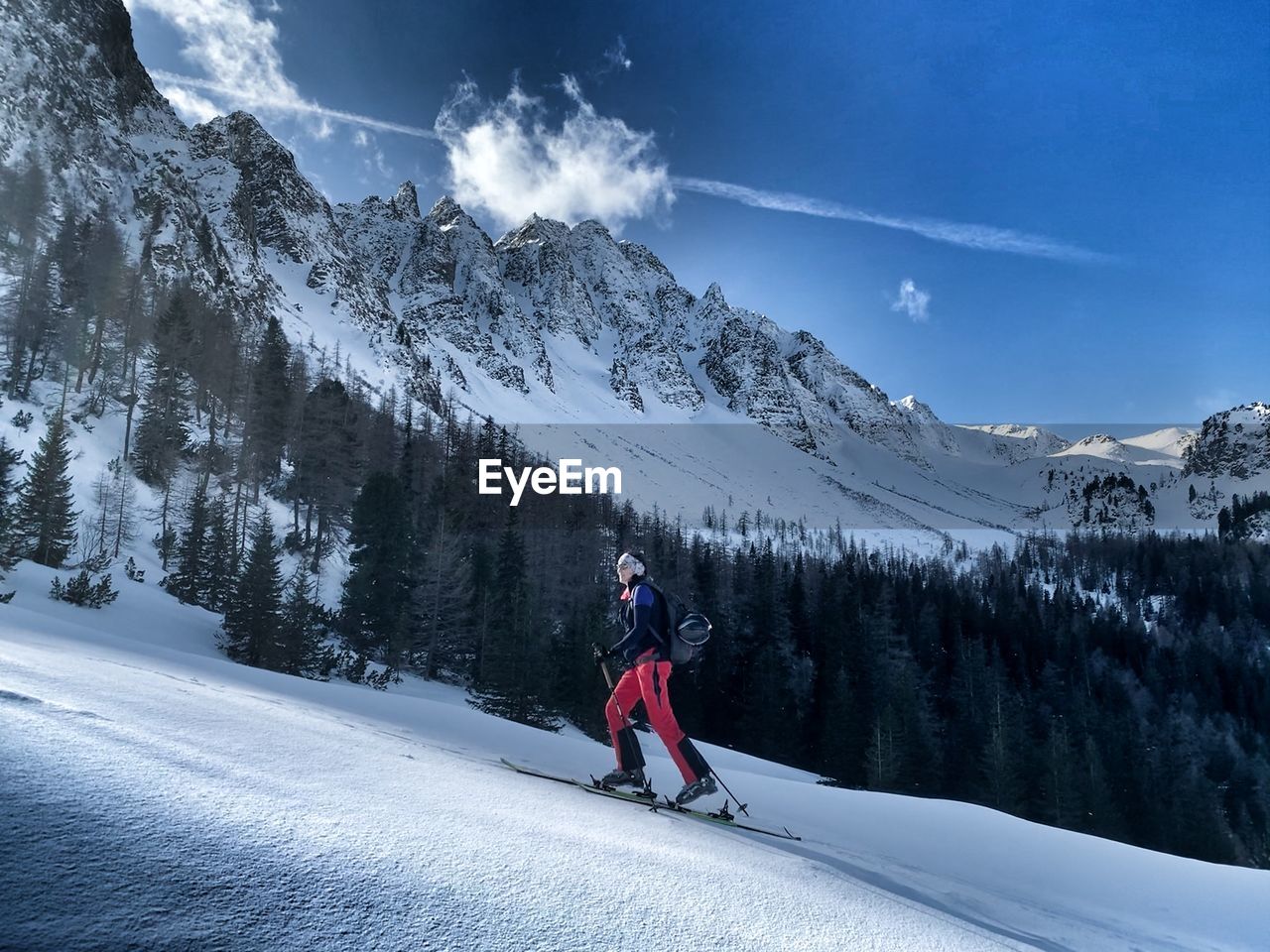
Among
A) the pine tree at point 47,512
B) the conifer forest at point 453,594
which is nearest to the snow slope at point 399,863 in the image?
the conifer forest at point 453,594

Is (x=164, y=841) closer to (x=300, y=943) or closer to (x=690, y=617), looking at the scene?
(x=300, y=943)

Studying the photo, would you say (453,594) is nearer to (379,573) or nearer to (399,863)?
(379,573)

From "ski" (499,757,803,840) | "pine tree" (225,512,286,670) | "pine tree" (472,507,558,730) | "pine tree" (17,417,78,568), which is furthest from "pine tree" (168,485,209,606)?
"ski" (499,757,803,840)

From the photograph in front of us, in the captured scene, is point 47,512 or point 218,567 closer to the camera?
point 47,512

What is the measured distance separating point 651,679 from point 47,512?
25.3m

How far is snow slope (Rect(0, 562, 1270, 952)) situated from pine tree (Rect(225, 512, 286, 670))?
1369 centimetres

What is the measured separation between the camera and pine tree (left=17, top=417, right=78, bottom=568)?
830 inches

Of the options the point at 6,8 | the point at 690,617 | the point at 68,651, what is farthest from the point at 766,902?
the point at 6,8

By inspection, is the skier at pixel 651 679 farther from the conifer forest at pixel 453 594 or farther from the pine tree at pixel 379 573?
the pine tree at pixel 379 573

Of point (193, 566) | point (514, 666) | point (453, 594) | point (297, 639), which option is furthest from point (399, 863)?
point (453, 594)

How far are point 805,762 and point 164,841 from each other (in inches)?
1692

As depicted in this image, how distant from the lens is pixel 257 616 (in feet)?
66.1

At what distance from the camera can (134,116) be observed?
317ft

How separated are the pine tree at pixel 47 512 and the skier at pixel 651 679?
23.6 m
